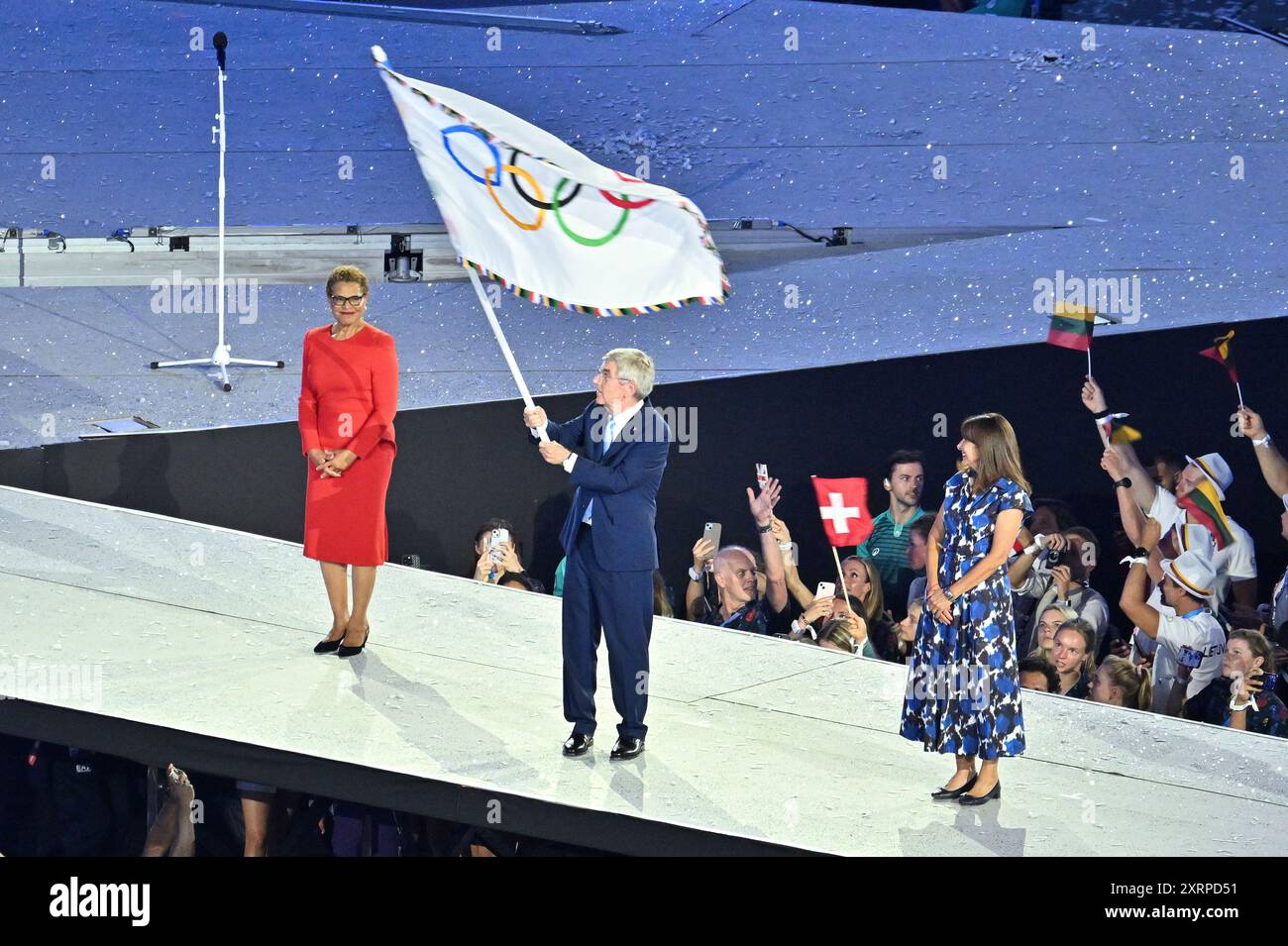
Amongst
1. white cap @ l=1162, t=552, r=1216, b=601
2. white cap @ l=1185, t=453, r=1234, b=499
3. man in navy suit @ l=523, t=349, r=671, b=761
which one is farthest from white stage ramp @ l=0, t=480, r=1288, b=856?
white cap @ l=1185, t=453, r=1234, b=499

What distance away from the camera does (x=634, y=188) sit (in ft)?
13.0

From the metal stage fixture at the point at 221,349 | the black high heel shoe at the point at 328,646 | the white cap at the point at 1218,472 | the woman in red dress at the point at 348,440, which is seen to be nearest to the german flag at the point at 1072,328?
the white cap at the point at 1218,472

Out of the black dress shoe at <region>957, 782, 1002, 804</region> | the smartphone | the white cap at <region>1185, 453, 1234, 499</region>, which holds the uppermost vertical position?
the white cap at <region>1185, 453, 1234, 499</region>

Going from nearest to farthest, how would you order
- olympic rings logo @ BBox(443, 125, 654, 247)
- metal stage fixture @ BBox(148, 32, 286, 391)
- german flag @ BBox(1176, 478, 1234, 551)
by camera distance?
olympic rings logo @ BBox(443, 125, 654, 247)
german flag @ BBox(1176, 478, 1234, 551)
metal stage fixture @ BBox(148, 32, 286, 391)

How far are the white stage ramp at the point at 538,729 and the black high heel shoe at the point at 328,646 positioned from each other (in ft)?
0.12

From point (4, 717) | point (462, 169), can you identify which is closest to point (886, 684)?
point (462, 169)

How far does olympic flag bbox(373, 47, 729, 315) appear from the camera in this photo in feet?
13.0

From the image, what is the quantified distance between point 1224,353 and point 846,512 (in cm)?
142

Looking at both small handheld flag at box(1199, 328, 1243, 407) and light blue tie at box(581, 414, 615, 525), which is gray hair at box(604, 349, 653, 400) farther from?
small handheld flag at box(1199, 328, 1243, 407)

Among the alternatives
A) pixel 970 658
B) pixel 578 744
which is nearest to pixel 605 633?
pixel 578 744

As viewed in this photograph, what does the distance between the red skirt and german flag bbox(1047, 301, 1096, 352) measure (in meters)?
2.53

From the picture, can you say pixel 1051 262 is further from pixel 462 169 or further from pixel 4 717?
pixel 4 717

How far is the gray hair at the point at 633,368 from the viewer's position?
147 inches

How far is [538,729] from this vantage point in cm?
399
